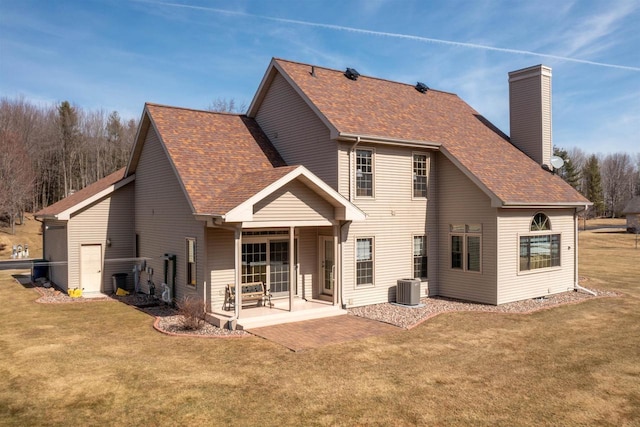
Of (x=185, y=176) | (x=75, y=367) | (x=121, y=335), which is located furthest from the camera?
(x=185, y=176)

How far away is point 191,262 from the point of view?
631 inches

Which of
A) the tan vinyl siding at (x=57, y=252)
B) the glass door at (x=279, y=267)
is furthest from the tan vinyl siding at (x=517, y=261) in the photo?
the tan vinyl siding at (x=57, y=252)

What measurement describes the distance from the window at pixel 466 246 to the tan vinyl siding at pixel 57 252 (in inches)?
598

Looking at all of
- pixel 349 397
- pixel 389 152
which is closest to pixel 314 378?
pixel 349 397

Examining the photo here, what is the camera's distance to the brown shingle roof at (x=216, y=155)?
14.9m

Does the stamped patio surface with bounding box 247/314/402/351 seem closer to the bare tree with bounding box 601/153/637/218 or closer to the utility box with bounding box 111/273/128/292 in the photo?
the utility box with bounding box 111/273/128/292

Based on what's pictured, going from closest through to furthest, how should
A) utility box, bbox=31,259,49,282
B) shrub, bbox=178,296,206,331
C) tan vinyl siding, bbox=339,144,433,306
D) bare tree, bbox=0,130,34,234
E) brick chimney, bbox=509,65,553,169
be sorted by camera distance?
shrub, bbox=178,296,206,331 → tan vinyl siding, bbox=339,144,433,306 → brick chimney, bbox=509,65,553,169 → utility box, bbox=31,259,49,282 → bare tree, bbox=0,130,34,234

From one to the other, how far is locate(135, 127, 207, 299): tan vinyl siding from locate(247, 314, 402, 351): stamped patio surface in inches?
120

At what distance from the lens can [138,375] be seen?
9.77 metres

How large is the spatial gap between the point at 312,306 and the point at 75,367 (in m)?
7.50

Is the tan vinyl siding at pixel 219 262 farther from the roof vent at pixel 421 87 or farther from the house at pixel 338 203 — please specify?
the roof vent at pixel 421 87

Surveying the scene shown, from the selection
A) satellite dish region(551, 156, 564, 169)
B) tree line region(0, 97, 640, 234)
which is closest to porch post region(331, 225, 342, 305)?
satellite dish region(551, 156, 564, 169)

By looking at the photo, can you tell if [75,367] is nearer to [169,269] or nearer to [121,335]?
[121,335]

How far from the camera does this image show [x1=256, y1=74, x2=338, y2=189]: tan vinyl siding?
16969 mm
